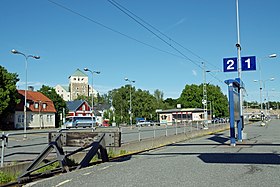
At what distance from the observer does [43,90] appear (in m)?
94.1

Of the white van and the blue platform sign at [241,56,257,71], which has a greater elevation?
the blue platform sign at [241,56,257,71]

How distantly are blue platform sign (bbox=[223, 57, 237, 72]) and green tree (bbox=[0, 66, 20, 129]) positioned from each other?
134 ft

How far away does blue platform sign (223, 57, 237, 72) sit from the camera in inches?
949

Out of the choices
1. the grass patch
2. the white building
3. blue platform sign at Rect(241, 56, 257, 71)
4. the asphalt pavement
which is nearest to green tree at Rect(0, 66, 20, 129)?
blue platform sign at Rect(241, 56, 257, 71)

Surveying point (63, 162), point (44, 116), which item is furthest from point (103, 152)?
point (44, 116)

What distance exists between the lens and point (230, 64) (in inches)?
954

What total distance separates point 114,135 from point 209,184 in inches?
214

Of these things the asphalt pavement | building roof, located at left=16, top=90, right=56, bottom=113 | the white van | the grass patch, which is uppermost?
building roof, located at left=16, top=90, right=56, bottom=113

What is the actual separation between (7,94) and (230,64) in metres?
41.7

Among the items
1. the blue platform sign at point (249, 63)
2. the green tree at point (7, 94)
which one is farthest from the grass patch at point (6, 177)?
the green tree at point (7, 94)

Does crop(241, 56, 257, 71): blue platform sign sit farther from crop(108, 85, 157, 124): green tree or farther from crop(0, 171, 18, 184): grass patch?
crop(108, 85, 157, 124): green tree

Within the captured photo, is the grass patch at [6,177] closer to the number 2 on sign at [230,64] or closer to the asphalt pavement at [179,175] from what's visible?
the asphalt pavement at [179,175]

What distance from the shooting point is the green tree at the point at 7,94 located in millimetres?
54438

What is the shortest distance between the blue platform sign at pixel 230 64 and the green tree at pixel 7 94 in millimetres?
40753
